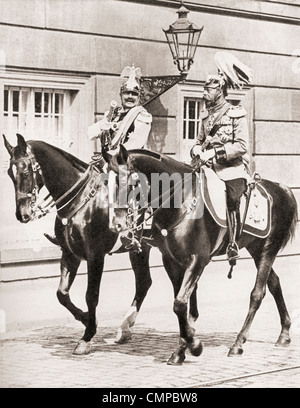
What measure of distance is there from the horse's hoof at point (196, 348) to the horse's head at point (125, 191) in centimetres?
153

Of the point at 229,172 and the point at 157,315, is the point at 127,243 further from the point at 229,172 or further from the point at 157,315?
the point at 157,315

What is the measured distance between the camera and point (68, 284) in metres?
A: 9.92

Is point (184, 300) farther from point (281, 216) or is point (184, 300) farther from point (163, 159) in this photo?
point (281, 216)

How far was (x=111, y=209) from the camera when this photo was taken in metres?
8.95

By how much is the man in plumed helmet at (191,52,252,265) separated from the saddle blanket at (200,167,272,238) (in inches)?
6.3

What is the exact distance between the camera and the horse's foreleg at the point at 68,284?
9.83 metres

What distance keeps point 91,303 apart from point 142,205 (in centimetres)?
148

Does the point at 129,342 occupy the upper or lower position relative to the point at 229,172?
lower

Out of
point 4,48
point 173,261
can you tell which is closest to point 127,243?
point 173,261

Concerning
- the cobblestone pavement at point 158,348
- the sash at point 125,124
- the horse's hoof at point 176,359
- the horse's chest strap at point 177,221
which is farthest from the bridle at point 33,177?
the horse's hoof at point 176,359

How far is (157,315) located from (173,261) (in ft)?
8.70

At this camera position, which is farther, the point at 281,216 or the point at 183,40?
the point at 183,40

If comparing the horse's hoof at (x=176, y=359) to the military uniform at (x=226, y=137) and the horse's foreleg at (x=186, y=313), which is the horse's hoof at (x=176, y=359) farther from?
the military uniform at (x=226, y=137)

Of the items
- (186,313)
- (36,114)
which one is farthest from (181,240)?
(36,114)
